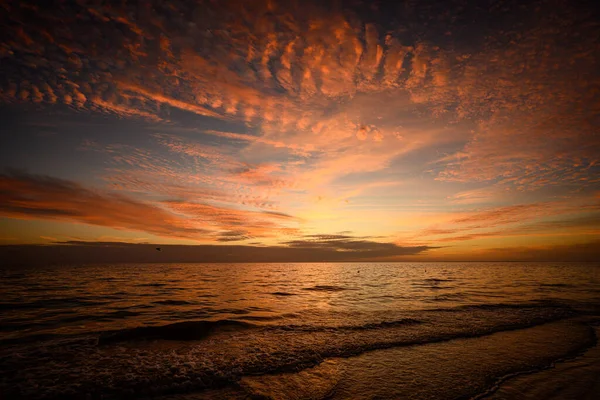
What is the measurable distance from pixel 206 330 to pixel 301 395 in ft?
29.1

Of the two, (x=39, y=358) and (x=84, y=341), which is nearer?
(x=39, y=358)

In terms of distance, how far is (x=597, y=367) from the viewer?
8758mm

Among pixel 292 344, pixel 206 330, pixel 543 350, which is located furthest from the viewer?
pixel 206 330

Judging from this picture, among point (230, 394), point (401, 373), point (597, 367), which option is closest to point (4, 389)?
point (230, 394)

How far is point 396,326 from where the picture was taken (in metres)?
14.8

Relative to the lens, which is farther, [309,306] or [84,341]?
[309,306]

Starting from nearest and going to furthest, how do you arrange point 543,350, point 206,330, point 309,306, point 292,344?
point 543,350
point 292,344
point 206,330
point 309,306

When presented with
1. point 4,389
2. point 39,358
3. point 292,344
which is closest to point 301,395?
point 292,344

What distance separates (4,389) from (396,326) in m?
15.5

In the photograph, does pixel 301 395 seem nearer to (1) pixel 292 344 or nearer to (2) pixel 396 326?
(1) pixel 292 344

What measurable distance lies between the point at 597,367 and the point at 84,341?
1959 centimetres

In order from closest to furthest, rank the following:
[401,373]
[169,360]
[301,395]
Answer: [301,395], [401,373], [169,360]

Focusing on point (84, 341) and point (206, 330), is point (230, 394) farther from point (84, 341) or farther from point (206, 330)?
point (84, 341)

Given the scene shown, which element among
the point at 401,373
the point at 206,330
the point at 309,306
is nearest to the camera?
the point at 401,373
